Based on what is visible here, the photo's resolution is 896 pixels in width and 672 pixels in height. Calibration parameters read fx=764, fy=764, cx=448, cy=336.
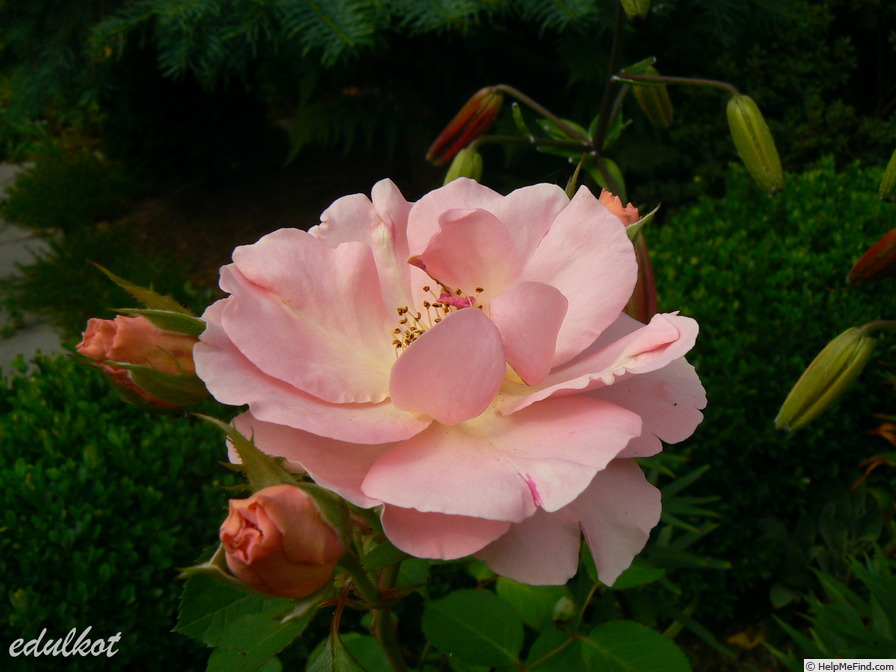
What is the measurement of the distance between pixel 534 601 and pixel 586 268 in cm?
48

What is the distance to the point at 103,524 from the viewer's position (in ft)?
3.91

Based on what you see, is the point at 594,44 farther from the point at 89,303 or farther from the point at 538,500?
the point at 538,500

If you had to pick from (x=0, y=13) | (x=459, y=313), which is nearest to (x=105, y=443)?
(x=459, y=313)

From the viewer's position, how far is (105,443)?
133 cm

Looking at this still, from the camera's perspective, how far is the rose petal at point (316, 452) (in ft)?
1.38

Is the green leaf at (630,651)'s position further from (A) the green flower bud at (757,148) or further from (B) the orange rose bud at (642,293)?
(A) the green flower bud at (757,148)

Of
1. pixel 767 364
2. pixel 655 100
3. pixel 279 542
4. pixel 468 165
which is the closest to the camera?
pixel 279 542

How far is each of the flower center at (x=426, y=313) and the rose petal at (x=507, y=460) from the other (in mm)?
90

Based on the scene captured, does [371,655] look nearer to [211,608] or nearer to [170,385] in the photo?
[211,608]

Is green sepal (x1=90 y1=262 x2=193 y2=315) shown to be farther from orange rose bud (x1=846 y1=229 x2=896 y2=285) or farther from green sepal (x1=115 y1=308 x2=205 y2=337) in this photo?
orange rose bud (x1=846 y1=229 x2=896 y2=285)

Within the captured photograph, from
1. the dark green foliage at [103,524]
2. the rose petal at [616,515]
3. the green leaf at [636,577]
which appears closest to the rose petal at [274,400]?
the rose petal at [616,515]

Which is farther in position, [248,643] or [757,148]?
[757,148]

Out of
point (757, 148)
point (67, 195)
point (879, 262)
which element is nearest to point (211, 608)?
point (879, 262)

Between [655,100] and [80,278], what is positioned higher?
[655,100]
